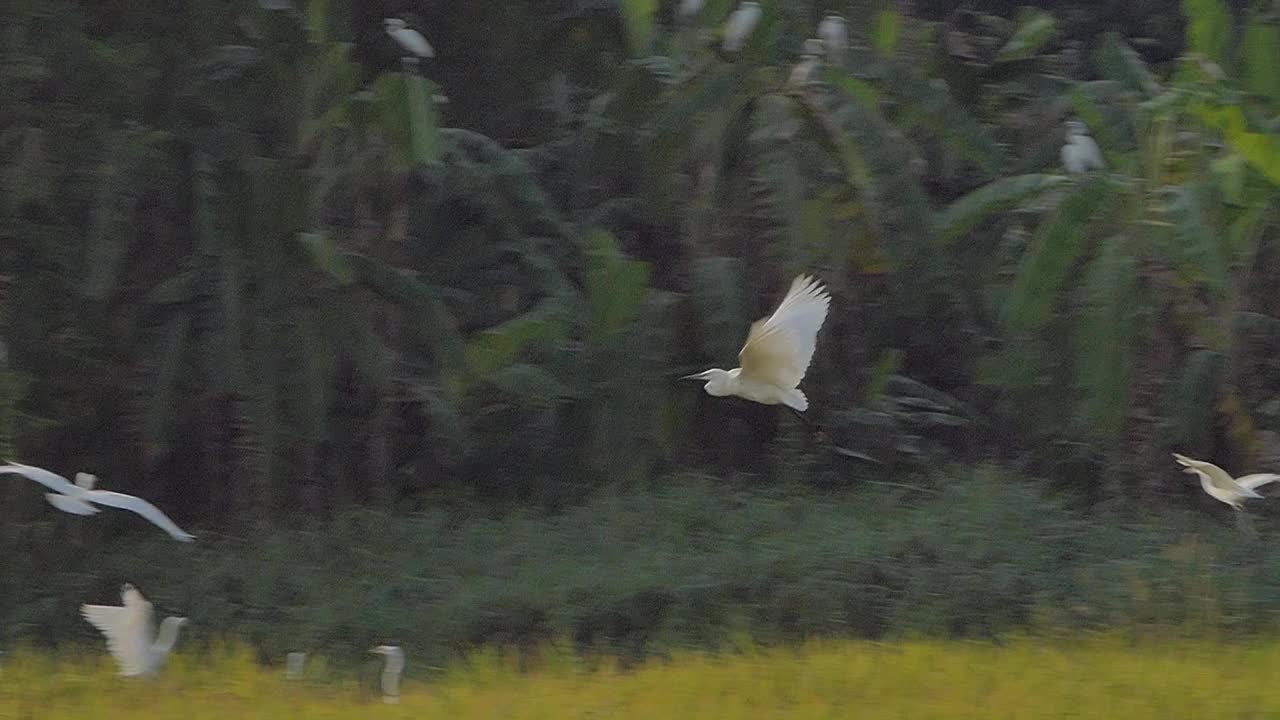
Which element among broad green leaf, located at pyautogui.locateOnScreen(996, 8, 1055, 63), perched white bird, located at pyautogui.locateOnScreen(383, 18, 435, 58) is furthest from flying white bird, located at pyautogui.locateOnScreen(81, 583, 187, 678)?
broad green leaf, located at pyautogui.locateOnScreen(996, 8, 1055, 63)

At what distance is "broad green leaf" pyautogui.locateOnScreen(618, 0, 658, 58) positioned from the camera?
24.7ft

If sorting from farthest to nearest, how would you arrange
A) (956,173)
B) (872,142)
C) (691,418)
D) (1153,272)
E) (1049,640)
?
(956,173), (691,418), (872,142), (1153,272), (1049,640)

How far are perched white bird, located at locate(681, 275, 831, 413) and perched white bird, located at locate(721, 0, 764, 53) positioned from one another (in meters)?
1.55

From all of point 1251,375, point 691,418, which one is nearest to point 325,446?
point 691,418

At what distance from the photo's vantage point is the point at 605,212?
8156mm

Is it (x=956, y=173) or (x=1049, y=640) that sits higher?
(x=956, y=173)

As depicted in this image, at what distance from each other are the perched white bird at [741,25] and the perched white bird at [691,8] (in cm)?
17

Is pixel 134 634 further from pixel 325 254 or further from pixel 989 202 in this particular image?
pixel 989 202

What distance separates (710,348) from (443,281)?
1431mm

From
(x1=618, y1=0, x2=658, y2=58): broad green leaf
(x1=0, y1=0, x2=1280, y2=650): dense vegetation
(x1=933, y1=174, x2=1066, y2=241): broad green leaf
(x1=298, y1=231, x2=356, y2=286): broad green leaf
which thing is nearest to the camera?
(x1=0, y1=0, x2=1280, y2=650): dense vegetation

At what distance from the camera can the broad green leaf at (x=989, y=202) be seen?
6.96 meters

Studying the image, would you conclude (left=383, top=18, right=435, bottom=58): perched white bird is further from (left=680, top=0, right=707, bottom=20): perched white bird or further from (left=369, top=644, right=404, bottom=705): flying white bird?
(left=369, top=644, right=404, bottom=705): flying white bird

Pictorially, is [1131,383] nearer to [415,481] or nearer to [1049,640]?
[1049,640]

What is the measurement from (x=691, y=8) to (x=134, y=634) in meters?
3.48
